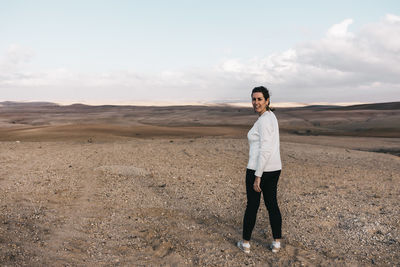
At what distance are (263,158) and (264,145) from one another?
Answer: 0.16m

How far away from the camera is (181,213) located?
21.7 ft

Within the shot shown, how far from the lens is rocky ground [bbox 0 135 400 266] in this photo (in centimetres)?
465

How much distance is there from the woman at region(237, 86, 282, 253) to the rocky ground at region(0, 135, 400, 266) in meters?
0.73


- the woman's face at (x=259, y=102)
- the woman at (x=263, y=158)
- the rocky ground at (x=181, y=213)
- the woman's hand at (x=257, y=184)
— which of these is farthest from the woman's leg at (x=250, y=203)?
the woman's face at (x=259, y=102)

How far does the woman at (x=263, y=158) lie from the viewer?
414cm

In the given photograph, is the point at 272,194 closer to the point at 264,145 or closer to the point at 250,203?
the point at 250,203

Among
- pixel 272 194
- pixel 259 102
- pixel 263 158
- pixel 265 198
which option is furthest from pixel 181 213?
pixel 259 102

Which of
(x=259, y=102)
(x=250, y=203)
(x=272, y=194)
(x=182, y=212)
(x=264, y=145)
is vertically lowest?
(x=182, y=212)

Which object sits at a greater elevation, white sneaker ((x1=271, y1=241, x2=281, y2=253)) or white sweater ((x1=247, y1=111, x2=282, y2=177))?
white sweater ((x1=247, y1=111, x2=282, y2=177))

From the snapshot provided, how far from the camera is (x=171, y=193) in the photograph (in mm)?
8148

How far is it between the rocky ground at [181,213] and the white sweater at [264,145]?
1.37 m

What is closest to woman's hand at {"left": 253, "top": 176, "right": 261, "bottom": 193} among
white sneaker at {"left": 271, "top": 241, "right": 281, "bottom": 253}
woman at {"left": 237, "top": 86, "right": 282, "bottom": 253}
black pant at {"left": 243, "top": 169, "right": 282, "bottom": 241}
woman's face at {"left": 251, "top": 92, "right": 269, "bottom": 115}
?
woman at {"left": 237, "top": 86, "right": 282, "bottom": 253}

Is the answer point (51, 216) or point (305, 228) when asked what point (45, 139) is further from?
point (305, 228)

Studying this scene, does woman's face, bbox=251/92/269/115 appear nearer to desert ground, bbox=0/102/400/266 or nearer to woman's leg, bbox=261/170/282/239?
woman's leg, bbox=261/170/282/239
